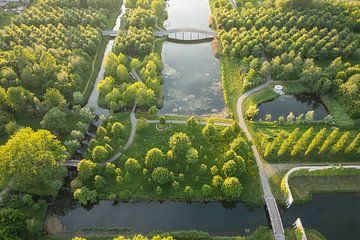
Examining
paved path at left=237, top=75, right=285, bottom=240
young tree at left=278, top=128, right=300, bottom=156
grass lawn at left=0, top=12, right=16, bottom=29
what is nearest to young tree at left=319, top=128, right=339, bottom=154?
young tree at left=278, top=128, right=300, bottom=156

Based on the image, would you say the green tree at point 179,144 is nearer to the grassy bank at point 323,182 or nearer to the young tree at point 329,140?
the grassy bank at point 323,182

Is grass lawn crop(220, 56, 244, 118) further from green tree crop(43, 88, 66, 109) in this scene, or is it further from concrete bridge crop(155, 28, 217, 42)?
green tree crop(43, 88, 66, 109)

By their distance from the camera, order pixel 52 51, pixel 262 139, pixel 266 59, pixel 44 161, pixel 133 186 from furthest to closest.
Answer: pixel 266 59 → pixel 52 51 → pixel 262 139 → pixel 133 186 → pixel 44 161

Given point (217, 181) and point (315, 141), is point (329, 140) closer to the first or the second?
point (315, 141)

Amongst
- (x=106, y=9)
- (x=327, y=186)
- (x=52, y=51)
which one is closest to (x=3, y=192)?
(x=52, y=51)

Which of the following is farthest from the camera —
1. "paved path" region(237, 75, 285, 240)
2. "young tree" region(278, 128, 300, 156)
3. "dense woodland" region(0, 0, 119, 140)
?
"dense woodland" region(0, 0, 119, 140)

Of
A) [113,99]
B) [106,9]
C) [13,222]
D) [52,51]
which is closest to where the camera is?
[13,222]

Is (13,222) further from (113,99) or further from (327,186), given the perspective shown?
(327,186)

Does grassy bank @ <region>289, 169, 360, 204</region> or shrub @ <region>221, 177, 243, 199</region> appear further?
grassy bank @ <region>289, 169, 360, 204</region>
